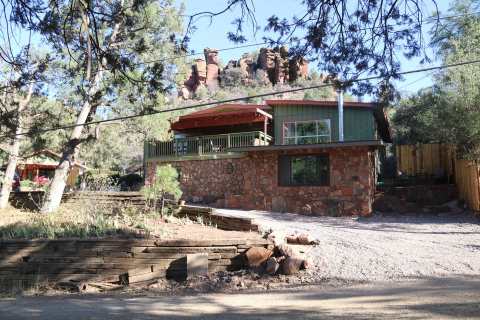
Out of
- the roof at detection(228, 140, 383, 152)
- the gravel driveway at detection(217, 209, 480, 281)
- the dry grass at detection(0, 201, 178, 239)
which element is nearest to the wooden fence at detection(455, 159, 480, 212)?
the gravel driveway at detection(217, 209, 480, 281)

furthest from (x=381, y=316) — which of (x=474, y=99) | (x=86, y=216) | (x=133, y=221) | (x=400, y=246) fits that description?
(x=474, y=99)

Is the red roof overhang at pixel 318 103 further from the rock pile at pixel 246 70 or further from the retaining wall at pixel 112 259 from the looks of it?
the retaining wall at pixel 112 259

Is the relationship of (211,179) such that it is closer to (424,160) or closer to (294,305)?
(424,160)

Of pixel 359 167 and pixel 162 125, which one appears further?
pixel 162 125

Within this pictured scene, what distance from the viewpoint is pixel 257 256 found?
34.6 ft

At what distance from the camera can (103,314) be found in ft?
23.1

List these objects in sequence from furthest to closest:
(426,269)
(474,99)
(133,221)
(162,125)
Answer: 1. (162,125)
2. (474,99)
3. (133,221)
4. (426,269)

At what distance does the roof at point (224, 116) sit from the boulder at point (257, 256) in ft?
47.7

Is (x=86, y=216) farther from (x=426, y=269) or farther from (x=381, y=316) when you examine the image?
(x=381, y=316)

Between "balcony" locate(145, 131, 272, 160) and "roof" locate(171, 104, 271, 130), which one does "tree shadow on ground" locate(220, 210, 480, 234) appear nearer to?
"balcony" locate(145, 131, 272, 160)

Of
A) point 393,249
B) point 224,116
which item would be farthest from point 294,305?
point 224,116

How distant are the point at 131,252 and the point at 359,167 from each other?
34.7 ft

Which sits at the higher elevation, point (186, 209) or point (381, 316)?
point (186, 209)

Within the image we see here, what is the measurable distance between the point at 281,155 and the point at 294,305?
43.4 ft
